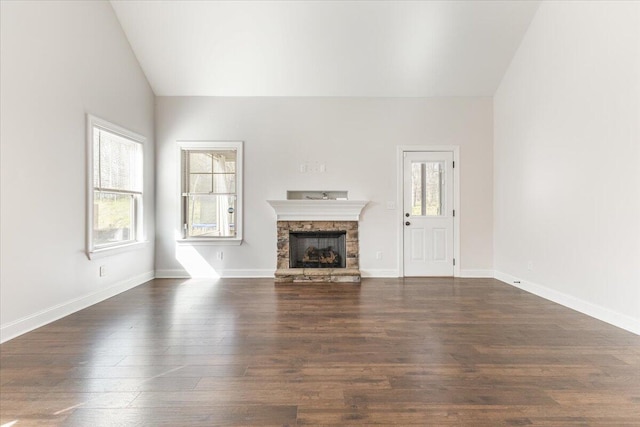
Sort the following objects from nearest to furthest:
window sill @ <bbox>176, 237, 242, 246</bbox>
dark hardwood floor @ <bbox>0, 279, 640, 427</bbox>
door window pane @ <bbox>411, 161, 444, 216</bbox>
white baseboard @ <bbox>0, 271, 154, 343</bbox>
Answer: dark hardwood floor @ <bbox>0, 279, 640, 427</bbox>
white baseboard @ <bbox>0, 271, 154, 343</bbox>
window sill @ <bbox>176, 237, 242, 246</bbox>
door window pane @ <bbox>411, 161, 444, 216</bbox>

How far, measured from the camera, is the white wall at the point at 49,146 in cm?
288

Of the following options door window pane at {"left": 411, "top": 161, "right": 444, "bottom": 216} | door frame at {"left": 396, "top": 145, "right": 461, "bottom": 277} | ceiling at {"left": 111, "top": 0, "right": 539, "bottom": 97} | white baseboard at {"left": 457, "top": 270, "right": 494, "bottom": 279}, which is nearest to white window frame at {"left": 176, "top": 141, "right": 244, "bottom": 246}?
ceiling at {"left": 111, "top": 0, "right": 539, "bottom": 97}

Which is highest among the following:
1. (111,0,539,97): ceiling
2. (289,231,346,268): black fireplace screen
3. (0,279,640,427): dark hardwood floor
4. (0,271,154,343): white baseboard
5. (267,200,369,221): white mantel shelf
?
(111,0,539,97): ceiling

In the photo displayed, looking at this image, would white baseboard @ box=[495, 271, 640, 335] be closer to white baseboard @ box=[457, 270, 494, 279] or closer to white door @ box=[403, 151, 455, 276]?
white baseboard @ box=[457, 270, 494, 279]

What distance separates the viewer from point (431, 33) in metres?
4.59

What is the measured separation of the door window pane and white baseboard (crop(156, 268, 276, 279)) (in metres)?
2.61

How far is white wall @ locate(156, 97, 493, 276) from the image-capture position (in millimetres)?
5477

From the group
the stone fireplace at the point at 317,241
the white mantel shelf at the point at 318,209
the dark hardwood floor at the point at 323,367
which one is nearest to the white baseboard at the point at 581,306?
the dark hardwood floor at the point at 323,367

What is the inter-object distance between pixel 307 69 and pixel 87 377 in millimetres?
4532

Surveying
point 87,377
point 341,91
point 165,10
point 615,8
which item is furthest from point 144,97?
point 615,8

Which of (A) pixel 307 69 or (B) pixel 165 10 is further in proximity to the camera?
(A) pixel 307 69

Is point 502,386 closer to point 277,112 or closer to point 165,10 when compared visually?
point 277,112

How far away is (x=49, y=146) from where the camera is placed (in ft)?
10.8

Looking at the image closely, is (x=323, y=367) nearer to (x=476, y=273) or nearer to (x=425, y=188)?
(x=425, y=188)
